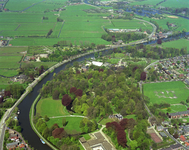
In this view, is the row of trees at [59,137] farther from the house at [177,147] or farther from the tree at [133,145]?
the house at [177,147]

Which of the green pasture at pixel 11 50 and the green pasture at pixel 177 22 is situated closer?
the green pasture at pixel 11 50

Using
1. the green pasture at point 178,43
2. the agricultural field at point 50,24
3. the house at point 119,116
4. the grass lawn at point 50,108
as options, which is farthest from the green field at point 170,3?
the grass lawn at point 50,108

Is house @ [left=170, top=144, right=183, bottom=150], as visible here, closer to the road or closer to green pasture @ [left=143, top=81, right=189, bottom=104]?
green pasture @ [left=143, top=81, right=189, bottom=104]

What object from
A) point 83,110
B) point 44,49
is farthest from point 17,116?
point 44,49

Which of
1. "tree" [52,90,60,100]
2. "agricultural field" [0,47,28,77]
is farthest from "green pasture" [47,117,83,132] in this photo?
"agricultural field" [0,47,28,77]

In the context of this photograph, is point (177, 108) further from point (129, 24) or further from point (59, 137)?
point (129, 24)

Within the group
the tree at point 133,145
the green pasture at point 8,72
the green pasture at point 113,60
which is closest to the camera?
the tree at point 133,145

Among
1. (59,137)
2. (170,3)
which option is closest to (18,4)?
(170,3)

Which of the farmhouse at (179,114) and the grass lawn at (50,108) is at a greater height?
the farmhouse at (179,114)
